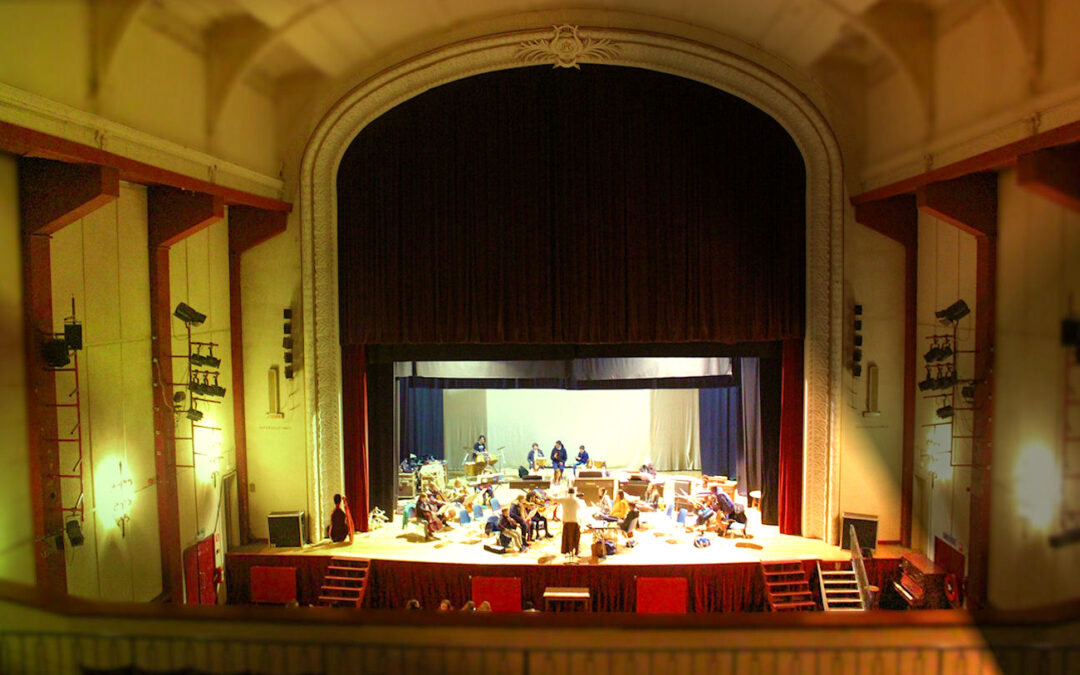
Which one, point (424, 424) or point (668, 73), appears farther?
point (424, 424)

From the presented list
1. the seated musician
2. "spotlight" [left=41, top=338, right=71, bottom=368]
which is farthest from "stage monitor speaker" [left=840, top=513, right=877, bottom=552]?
"spotlight" [left=41, top=338, right=71, bottom=368]

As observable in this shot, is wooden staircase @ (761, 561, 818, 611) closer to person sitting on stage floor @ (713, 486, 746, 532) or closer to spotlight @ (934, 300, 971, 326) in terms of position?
person sitting on stage floor @ (713, 486, 746, 532)

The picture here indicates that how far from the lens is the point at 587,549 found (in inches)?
402

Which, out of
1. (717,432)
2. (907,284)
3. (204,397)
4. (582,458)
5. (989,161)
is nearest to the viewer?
(989,161)

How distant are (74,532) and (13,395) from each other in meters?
1.53

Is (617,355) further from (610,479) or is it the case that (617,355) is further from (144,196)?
(144,196)

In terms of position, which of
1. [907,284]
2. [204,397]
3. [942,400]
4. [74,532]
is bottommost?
[74,532]

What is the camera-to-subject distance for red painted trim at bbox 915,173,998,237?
308 inches

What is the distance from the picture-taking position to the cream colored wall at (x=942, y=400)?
8.45m

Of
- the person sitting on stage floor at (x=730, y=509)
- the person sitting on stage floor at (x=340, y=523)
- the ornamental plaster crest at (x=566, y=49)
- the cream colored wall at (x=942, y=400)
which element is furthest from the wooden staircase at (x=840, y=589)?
the ornamental plaster crest at (x=566, y=49)

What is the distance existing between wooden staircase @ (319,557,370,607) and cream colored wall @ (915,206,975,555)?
7704 mm

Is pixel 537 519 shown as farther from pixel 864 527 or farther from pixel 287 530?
pixel 864 527

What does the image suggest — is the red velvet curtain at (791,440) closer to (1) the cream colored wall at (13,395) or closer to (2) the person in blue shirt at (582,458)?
(2) the person in blue shirt at (582,458)

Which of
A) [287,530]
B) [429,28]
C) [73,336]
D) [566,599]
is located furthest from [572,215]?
[73,336]
